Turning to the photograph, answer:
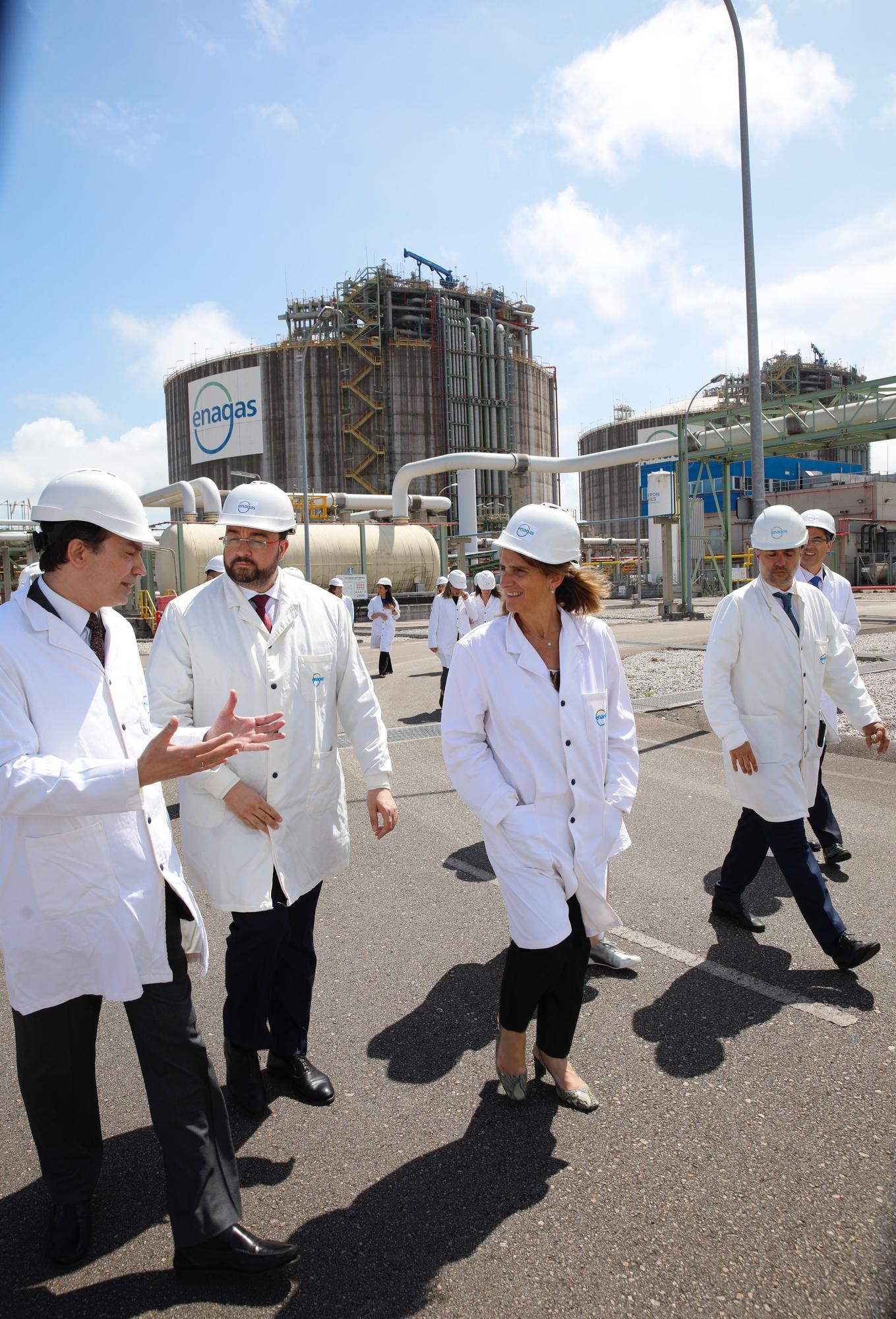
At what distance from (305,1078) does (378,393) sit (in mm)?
57546

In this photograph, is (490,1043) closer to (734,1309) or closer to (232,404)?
(734,1309)

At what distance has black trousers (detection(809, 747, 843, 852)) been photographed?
5.36 m

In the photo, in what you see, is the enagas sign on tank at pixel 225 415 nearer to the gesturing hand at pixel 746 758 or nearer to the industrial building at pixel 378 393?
the industrial building at pixel 378 393

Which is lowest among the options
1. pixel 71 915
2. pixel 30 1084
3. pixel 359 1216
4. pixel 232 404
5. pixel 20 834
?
pixel 359 1216

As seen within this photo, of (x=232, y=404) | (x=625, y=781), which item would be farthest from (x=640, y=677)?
(x=232, y=404)

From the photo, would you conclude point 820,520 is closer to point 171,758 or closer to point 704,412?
point 171,758

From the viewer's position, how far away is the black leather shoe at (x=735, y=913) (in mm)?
4496

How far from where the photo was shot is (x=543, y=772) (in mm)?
2945

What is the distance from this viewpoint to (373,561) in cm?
3666

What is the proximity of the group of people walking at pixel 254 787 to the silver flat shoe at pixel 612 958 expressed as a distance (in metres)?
0.03

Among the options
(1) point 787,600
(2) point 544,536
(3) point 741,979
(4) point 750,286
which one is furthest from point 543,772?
(4) point 750,286

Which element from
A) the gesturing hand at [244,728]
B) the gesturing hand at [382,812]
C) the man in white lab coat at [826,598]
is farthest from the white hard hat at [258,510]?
the man in white lab coat at [826,598]

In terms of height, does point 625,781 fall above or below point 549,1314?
above

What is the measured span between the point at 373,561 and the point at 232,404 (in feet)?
101
